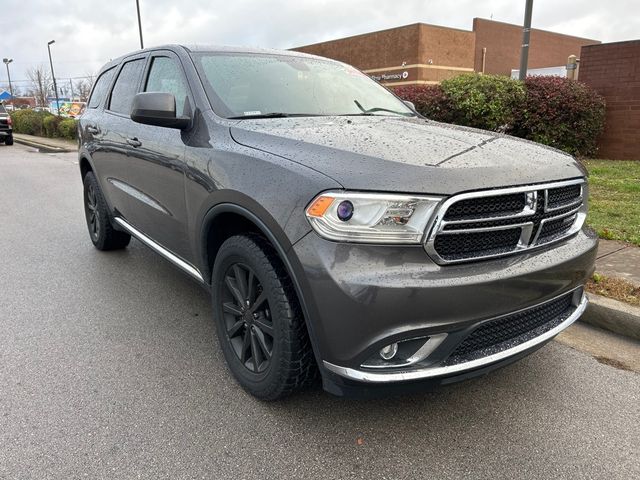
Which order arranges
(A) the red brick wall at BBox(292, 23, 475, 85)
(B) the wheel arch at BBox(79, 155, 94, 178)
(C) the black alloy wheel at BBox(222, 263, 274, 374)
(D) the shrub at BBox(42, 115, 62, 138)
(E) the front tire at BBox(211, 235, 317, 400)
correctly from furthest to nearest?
(A) the red brick wall at BBox(292, 23, 475, 85) → (D) the shrub at BBox(42, 115, 62, 138) → (B) the wheel arch at BBox(79, 155, 94, 178) → (C) the black alloy wheel at BBox(222, 263, 274, 374) → (E) the front tire at BBox(211, 235, 317, 400)

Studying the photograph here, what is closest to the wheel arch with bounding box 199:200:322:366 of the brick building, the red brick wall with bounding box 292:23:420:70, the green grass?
the green grass

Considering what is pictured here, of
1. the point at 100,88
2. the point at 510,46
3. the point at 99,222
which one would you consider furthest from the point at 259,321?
the point at 510,46

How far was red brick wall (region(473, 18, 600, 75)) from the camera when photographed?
1706 inches

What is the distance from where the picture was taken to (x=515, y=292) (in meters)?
2.15

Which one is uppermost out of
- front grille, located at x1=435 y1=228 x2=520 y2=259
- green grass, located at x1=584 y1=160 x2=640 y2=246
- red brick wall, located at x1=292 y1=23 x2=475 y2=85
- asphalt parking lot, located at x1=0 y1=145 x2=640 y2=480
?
red brick wall, located at x1=292 y1=23 x2=475 y2=85

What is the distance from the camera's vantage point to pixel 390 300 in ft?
6.36

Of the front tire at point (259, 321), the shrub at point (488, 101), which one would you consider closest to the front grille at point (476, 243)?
the front tire at point (259, 321)

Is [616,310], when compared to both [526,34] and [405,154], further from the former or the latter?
[526,34]

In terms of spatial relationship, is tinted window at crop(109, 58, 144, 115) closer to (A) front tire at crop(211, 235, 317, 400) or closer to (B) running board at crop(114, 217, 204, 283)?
(B) running board at crop(114, 217, 204, 283)

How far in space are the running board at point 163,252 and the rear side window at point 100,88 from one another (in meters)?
1.29

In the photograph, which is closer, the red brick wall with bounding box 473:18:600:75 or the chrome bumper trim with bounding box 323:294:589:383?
the chrome bumper trim with bounding box 323:294:589:383

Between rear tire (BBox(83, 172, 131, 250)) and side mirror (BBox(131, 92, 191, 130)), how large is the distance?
83.0 inches

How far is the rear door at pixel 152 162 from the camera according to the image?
10.4 feet

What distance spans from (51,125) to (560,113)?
23.2m
